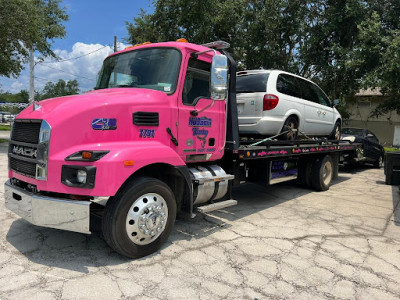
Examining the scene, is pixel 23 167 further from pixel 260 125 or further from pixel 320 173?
pixel 320 173

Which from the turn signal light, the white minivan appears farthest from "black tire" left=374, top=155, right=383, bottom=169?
the turn signal light

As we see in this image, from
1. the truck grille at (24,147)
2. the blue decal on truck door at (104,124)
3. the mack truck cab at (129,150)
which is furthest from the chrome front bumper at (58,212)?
the blue decal on truck door at (104,124)

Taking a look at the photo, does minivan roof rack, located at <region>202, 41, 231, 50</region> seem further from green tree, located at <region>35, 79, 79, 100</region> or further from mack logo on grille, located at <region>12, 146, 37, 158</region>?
green tree, located at <region>35, 79, 79, 100</region>

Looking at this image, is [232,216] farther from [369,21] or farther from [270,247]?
[369,21]

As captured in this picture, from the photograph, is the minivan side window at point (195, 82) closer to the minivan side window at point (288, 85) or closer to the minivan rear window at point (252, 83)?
the minivan rear window at point (252, 83)

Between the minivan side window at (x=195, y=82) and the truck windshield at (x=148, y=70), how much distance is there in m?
0.19

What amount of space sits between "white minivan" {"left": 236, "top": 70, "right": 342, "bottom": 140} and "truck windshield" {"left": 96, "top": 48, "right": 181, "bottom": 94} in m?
2.32

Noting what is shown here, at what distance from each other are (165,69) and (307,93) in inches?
169

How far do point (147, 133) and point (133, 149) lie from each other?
0.38 meters

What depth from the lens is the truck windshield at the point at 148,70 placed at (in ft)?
13.0

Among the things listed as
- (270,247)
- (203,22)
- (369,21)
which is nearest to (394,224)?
(270,247)

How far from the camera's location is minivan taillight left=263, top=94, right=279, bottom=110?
5.80 meters

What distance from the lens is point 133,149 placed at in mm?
3330

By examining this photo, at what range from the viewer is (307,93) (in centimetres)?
720
